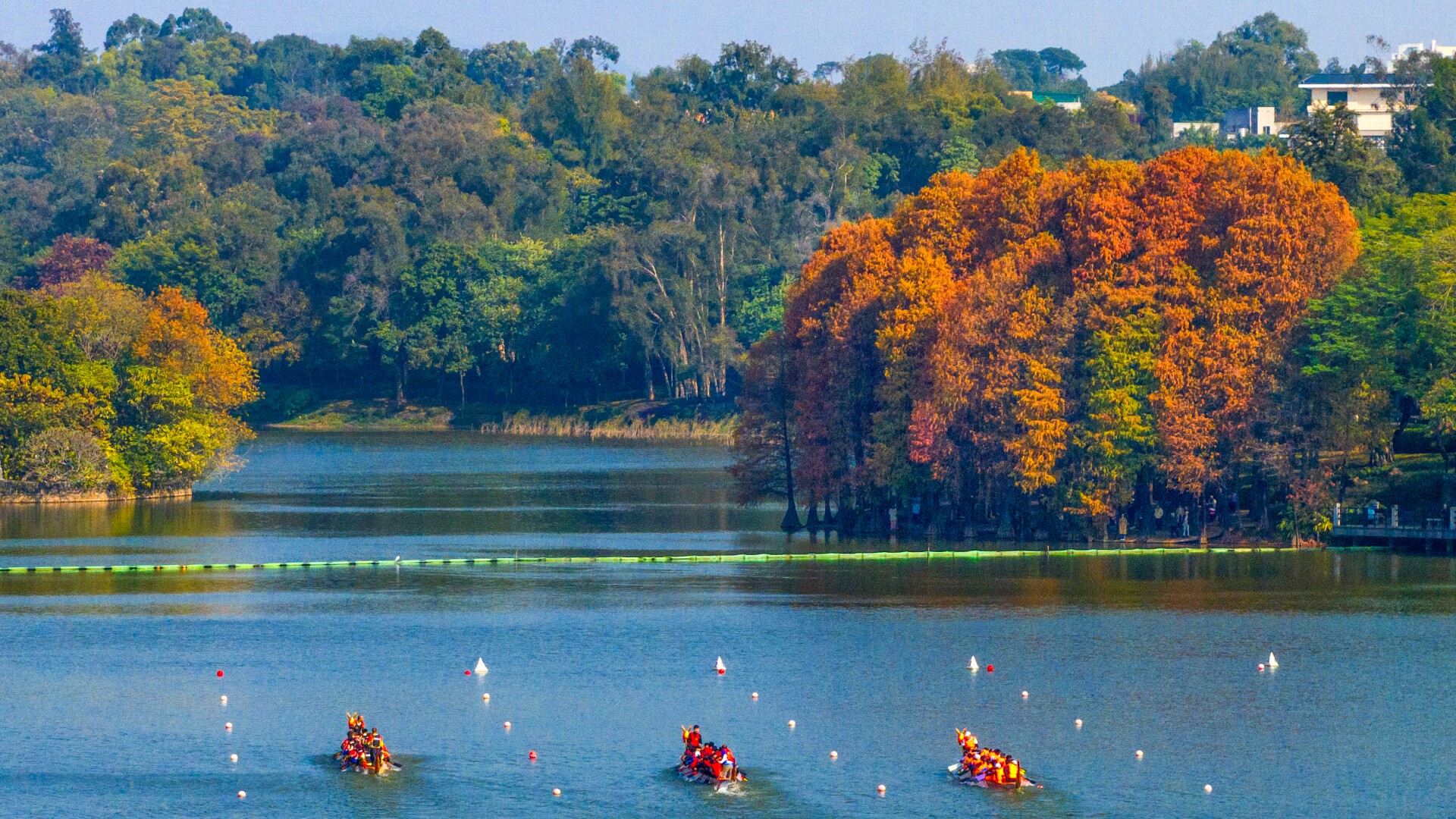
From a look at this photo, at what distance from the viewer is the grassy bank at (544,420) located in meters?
173

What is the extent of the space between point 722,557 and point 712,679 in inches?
1112

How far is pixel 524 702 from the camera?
56.3 m

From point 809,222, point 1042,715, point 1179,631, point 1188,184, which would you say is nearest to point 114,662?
point 1042,715

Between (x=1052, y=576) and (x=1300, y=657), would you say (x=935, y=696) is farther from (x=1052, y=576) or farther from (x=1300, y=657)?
(x=1052, y=576)

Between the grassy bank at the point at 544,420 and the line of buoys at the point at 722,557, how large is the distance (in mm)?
77700

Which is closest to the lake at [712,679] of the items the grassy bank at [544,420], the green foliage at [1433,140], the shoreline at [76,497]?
the shoreline at [76,497]

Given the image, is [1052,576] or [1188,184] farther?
[1188,184]

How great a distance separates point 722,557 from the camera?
88000 mm

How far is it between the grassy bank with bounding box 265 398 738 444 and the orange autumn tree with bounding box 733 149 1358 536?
70014mm

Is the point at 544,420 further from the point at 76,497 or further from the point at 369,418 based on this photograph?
the point at 76,497

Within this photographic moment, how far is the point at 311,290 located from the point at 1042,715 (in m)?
153

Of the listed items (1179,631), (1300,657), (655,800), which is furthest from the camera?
(1179,631)

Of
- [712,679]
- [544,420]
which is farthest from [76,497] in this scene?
[544,420]

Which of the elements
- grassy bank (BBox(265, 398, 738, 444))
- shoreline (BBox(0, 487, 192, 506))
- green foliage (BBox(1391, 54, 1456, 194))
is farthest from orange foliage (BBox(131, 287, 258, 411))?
green foliage (BBox(1391, 54, 1456, 194))
